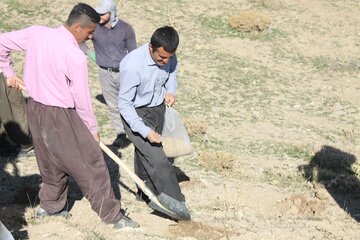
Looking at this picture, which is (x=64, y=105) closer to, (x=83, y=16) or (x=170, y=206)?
(x=83, y=16)

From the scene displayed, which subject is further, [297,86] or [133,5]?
[133,5]

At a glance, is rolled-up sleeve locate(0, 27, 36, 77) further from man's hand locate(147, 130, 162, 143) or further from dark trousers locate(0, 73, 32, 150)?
dark trousers locate(0, 73, 32, 150)

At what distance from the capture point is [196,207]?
6035 millimetres

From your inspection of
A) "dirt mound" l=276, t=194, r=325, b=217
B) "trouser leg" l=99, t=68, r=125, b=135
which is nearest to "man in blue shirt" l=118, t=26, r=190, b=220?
"dirt mound" l=276, t=194, r=325, b=217

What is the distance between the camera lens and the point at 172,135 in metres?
5.30

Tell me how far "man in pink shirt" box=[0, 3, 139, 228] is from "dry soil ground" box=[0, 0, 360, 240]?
375mm

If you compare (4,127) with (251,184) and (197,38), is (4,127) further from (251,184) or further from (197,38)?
(197,38)

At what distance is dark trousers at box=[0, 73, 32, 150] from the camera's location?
6.50 m

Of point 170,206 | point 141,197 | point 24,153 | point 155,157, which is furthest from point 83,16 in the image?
point 24,153

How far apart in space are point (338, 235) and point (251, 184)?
1659mm

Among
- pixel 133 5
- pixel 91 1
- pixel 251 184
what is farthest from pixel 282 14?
pixel 251 184

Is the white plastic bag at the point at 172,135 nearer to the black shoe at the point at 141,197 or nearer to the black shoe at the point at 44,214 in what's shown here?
the black shoe at the point at 141,197

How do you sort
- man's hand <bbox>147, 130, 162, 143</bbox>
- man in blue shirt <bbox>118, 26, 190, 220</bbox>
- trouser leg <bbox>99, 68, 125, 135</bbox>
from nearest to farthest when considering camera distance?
man in blue shirt <bbox>118, 26, 190, 220</bbox> → man's hand <bbox>147, 130, 162, 143</bbox> → trouser leg <bbox>99, 68, 125, 135</bbox>

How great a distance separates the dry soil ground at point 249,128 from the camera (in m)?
5.40
